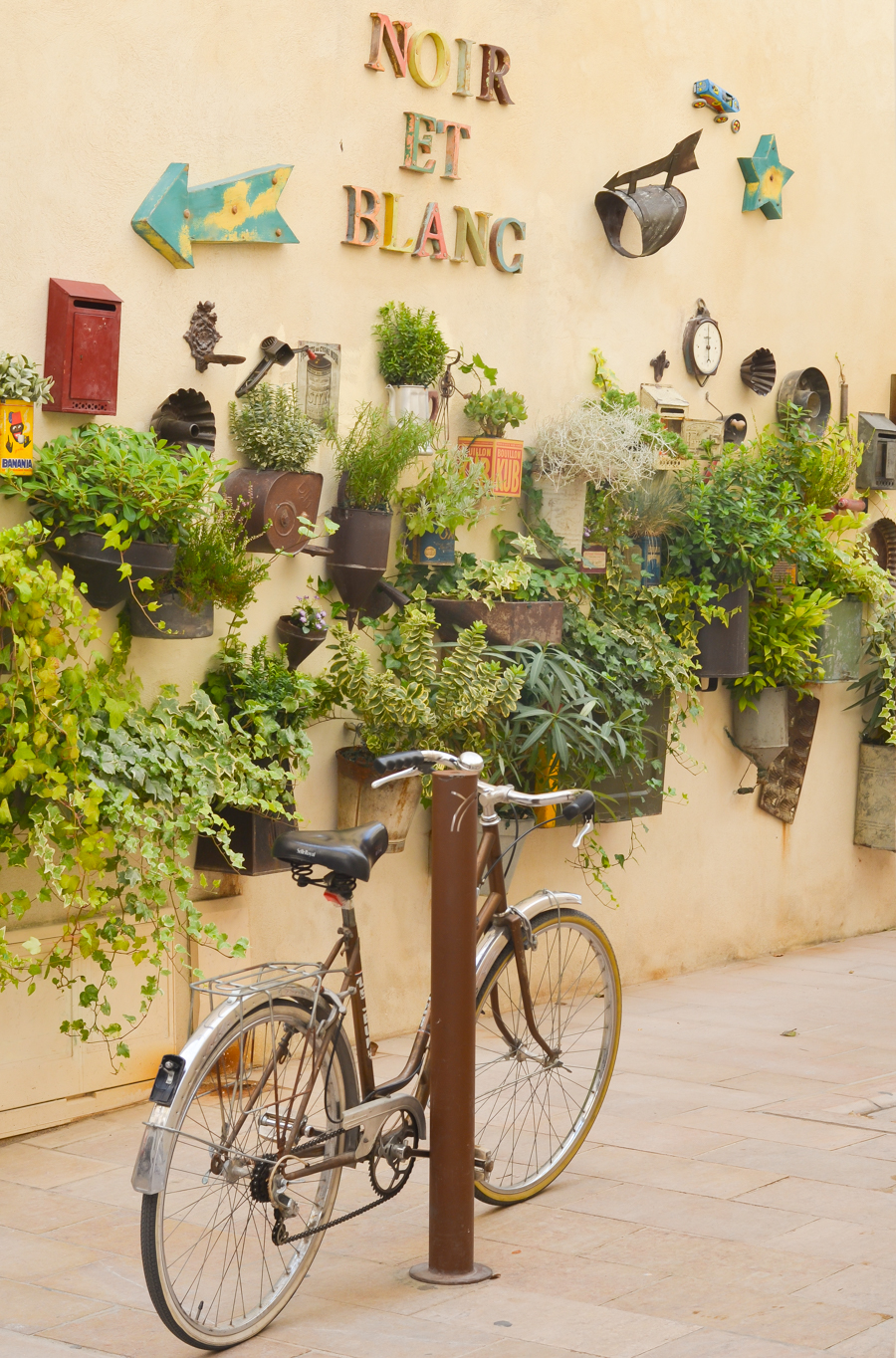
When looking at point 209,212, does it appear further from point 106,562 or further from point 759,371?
point 759,371

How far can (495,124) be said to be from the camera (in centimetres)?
555

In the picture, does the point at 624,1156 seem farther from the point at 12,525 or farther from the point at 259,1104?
the point at 12,525

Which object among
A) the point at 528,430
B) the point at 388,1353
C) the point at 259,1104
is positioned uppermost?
the point at 528,430

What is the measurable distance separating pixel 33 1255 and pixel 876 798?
502cm

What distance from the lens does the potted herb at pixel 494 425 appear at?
17.8ft

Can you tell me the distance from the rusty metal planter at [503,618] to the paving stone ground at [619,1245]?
4.65 ft

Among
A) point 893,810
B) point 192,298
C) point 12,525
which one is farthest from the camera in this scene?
point 893,810

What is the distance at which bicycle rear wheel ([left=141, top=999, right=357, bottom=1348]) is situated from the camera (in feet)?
9.81

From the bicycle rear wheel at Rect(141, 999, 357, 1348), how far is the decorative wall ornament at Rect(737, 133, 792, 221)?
4.61 m

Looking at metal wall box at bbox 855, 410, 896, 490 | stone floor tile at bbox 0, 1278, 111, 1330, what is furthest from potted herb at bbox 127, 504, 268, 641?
metal wall box at bbox 855, 410, 896, 490

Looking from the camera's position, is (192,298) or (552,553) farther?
(552,553)

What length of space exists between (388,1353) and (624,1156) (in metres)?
1.35

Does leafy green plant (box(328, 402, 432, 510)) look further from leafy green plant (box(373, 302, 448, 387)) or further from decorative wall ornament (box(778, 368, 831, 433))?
decorative wall ornament (box(778, 368, 831, 433))

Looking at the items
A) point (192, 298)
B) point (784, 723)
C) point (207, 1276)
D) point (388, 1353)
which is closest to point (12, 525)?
point (192, 298)
